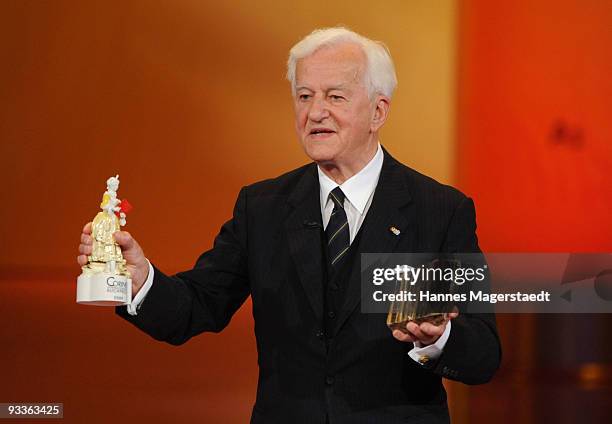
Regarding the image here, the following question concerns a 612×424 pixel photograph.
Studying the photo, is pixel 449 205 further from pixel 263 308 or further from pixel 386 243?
pixel 263 308

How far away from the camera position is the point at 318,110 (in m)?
2.30

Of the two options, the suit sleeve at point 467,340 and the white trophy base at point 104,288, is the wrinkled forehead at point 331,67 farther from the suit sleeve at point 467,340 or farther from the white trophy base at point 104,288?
the white trophy base at point 104,288

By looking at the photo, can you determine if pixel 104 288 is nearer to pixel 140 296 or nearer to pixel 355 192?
pixel 140 296

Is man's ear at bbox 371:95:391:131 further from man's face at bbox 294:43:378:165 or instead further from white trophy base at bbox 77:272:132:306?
white trophy base at bbox 77:272:132:306

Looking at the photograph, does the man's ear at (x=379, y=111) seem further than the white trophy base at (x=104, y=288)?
Yes

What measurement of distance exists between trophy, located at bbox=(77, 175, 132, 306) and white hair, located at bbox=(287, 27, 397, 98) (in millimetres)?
599

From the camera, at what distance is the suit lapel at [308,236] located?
2213 millimetres

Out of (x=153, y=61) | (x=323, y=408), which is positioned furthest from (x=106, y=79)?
(x=323, y=408)

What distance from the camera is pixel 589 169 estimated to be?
10.2 ft

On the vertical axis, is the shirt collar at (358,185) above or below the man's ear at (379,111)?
below

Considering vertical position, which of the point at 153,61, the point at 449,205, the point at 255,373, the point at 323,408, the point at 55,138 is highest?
the point at 153,61

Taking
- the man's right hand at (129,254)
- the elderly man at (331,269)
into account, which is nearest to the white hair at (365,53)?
the elderly man at (331,269)

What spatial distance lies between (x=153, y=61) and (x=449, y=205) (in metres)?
1.33

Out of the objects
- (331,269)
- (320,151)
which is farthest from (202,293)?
(320,151)
